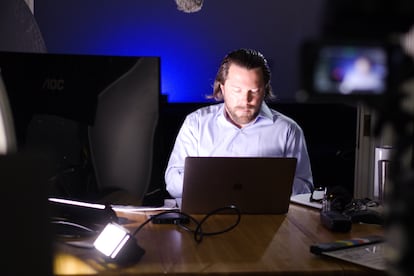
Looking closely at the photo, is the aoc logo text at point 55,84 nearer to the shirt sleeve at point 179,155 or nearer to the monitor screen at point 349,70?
the shirt sleeve at point 179,155

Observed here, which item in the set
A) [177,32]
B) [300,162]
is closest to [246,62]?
[300,162]

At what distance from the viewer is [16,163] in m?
0.62

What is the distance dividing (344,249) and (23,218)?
1.08 m

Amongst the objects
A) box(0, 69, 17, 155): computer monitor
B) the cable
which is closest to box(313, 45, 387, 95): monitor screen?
box(0, 69, 17, 155): computer monitor

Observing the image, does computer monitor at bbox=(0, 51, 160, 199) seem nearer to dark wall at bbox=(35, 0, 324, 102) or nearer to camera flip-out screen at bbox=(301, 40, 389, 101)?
camera flip-out screen at bbox=(301, 40, 389, 101)

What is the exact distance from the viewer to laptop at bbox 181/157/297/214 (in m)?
1.85

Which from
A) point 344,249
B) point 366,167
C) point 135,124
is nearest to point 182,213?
point 135,124

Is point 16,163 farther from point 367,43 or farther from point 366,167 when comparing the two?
point 366,167

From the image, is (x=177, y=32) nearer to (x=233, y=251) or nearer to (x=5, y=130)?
(x=233, y=251)

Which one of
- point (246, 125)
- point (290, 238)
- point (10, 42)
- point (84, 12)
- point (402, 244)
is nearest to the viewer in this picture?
point (402, 244)

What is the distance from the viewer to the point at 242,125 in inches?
111

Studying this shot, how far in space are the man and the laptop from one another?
73cm

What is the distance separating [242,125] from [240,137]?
6 centimetres

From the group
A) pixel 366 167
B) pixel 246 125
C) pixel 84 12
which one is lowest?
pixel 366 167
